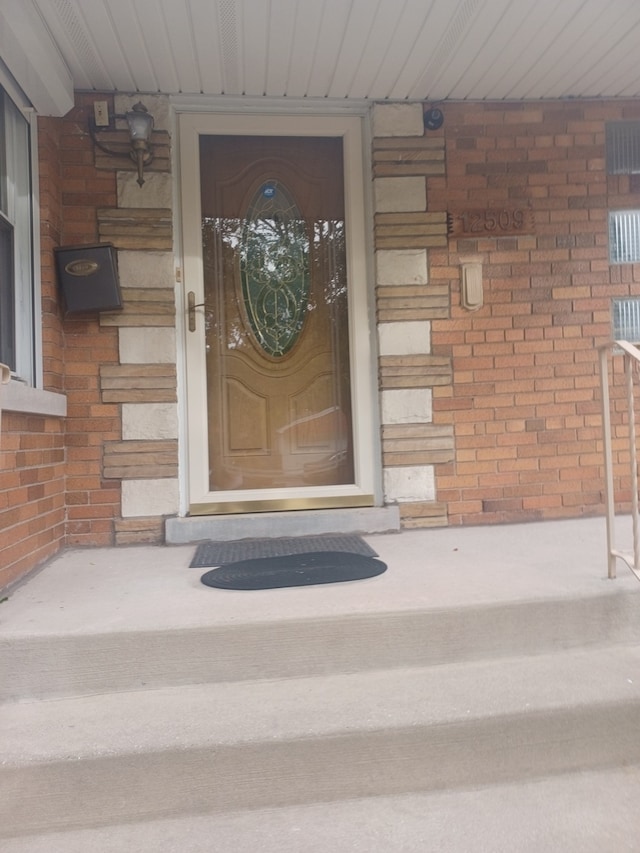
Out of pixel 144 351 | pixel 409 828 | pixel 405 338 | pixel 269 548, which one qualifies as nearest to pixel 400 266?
pixel 405 338

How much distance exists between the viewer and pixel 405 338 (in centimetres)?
338

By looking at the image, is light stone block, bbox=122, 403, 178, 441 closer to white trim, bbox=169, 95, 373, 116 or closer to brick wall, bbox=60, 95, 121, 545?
brick wall, bbox=60, 95, 121, 545

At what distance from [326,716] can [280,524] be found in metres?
1.48

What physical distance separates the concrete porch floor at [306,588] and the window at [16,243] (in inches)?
39.7

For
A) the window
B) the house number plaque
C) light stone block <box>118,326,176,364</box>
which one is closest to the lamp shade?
the window

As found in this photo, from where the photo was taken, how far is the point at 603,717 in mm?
1875

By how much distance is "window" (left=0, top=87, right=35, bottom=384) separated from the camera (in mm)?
2717

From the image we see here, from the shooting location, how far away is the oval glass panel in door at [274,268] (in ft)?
11.4

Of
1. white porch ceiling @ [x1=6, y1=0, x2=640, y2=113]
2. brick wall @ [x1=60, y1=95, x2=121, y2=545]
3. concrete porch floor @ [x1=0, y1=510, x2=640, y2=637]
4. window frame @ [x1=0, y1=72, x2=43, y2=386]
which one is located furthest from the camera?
brick wall @ [x1=60, y1=95, x2=121, y2=545]

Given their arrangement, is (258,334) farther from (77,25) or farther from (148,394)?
(77,25)

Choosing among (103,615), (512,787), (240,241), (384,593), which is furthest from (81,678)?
(240,241)

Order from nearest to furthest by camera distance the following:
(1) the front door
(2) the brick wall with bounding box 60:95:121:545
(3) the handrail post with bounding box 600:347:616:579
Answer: (3) the handrail post with bounding box 600:347:616:579
(2) the brick wall with bounding box 60:95:121:545
(1) the front door

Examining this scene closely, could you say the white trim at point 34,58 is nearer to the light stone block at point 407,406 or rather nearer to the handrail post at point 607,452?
the light stone block at point 407,406

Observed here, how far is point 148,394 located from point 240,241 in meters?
1.02
